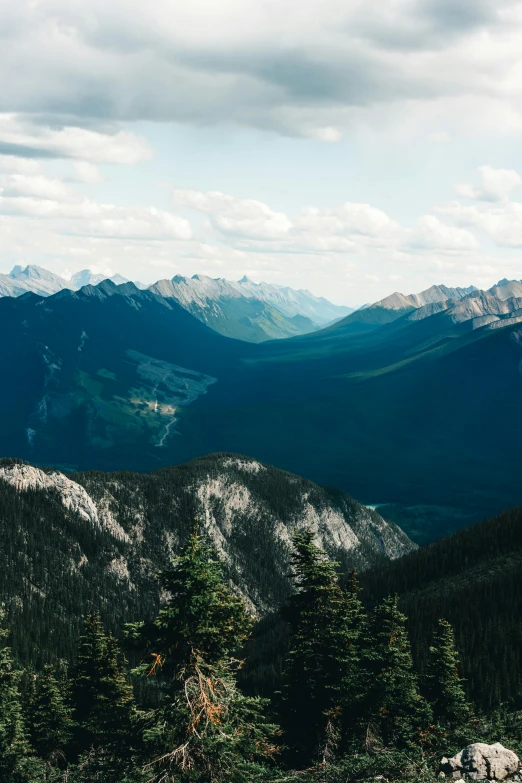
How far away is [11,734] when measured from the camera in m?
49.4

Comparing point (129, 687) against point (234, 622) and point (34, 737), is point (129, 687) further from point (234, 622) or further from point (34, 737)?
point (234, 622)

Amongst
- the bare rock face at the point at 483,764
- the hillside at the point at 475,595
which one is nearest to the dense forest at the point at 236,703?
the bare rock face at the point at 483,764

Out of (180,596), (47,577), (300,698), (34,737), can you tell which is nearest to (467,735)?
(300,698)

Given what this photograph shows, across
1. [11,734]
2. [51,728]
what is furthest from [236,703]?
[51,728]

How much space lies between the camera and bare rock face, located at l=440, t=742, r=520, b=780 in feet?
110

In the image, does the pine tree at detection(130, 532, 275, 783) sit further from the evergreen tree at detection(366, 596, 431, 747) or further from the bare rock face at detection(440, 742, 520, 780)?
the evergreen tree at detection(366, 596, 431, 747)

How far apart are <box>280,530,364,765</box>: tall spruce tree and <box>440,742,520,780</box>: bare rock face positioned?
35.9ft

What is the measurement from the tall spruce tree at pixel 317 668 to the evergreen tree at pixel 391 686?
4.86ft

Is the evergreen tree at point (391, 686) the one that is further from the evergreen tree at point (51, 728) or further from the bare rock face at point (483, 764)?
the evergreen tree at point (51, 728)

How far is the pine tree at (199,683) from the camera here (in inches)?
1094

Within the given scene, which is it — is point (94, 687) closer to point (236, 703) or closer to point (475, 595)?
point (236, 703)

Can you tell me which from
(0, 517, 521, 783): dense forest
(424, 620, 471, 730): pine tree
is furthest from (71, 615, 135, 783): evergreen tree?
(424, 620, 471, 730): pine tree

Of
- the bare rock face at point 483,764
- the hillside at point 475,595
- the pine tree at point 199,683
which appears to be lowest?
the hillside at point 475,595

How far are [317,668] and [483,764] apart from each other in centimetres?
1414
